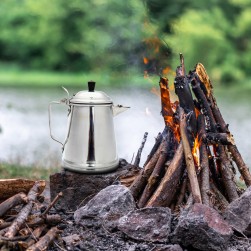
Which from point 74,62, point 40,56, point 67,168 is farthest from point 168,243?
point 40,56

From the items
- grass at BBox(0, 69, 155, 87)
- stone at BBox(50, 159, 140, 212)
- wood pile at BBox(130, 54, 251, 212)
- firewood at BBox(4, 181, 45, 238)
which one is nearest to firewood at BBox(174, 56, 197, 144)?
wood pile at BBox(130, 54, 251, 212)

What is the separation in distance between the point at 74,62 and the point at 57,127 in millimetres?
15017

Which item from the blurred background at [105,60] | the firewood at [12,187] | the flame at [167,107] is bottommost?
the firewood at [12,187]

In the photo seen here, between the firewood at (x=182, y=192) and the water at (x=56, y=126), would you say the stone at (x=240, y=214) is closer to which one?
the firewood at (x=182, y=192)

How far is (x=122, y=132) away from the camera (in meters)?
9.37

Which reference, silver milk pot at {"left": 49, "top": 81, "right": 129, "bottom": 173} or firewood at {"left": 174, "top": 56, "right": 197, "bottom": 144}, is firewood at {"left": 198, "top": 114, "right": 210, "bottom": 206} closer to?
firewood at {"left": 174, "top": 56, "right": 197, "bottom": 144}

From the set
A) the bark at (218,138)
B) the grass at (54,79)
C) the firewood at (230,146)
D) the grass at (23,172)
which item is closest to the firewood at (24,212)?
the bark at (218,138)

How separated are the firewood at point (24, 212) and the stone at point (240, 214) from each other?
0.98m

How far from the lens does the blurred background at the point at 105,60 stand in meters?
7.02

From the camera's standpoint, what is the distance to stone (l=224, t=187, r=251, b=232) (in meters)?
2.78

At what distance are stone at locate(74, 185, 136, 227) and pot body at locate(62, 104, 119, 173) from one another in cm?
36

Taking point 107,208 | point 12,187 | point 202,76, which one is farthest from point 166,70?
point 12,187

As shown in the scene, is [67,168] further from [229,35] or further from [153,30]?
[229,35]

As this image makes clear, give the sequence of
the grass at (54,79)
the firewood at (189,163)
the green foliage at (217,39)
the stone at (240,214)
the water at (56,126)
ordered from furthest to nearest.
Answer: the green foliage at (217,39)
the grass at (54,79)
the water at (56,126)
the firewood at (189,163)
the stone at (240,214)
